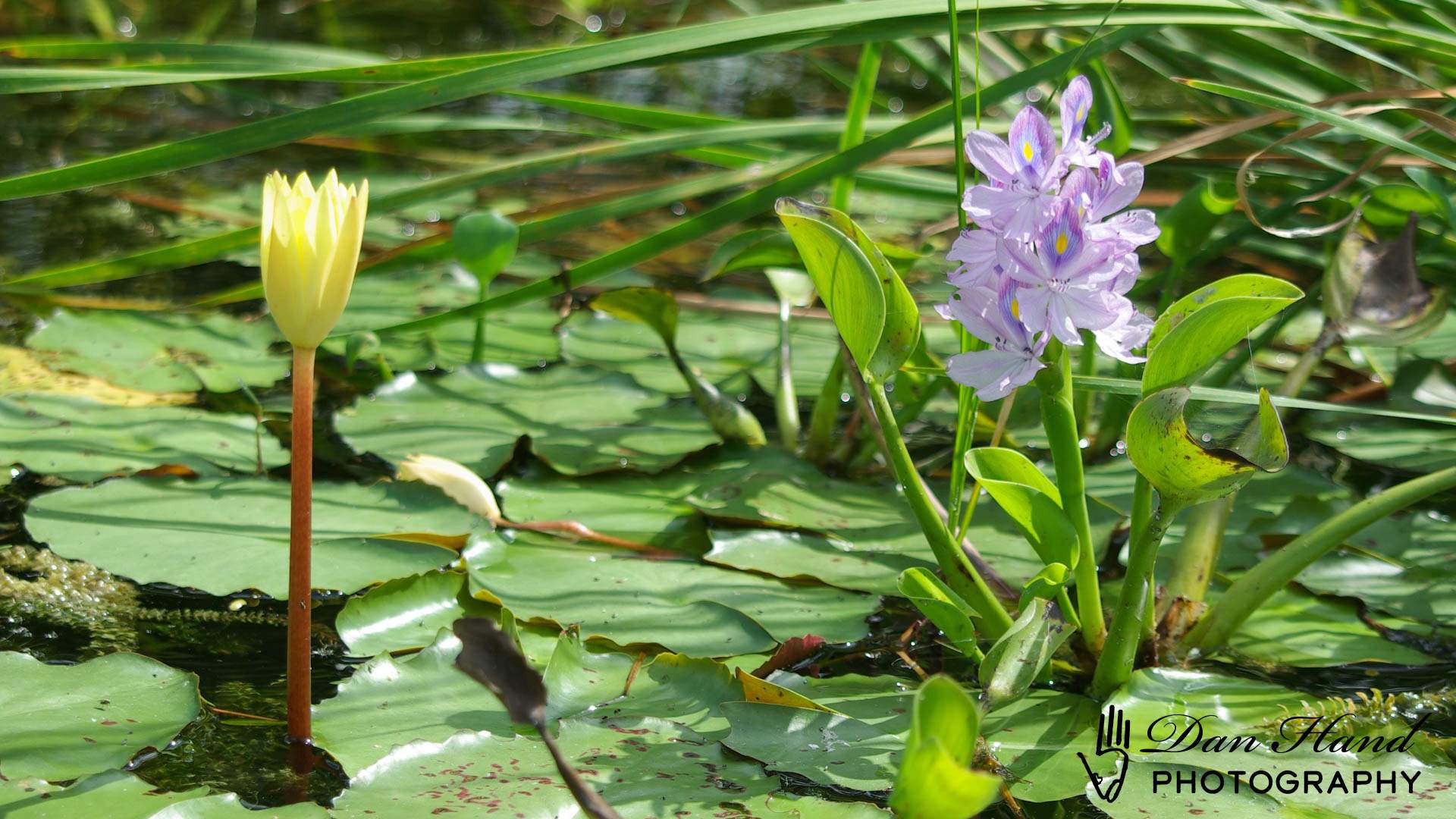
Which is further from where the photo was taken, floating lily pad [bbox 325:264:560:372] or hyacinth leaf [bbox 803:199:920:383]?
floating lily pad [bbox 325:264:560:372]

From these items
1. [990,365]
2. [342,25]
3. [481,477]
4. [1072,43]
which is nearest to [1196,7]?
[1072,43]

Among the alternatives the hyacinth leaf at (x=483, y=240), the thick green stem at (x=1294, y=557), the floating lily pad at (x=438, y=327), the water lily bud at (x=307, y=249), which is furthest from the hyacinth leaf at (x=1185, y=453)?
the floating lily pad at (x=438, y=327)

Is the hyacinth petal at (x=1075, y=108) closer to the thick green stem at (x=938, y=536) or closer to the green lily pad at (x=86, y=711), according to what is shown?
the thick green stem at (x=938, y=536)

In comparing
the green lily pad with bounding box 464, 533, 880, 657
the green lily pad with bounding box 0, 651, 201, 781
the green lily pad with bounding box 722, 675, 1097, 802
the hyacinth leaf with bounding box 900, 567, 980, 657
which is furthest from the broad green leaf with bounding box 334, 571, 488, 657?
the hyacinth leaf with bounding box 900, 567, 980, 657

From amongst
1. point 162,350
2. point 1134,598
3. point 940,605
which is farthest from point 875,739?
point 162,350

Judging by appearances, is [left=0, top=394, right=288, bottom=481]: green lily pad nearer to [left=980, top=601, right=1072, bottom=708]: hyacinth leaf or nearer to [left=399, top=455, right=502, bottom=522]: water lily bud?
[left=399, top=455, right=502, bottom=522]: water lily bud
